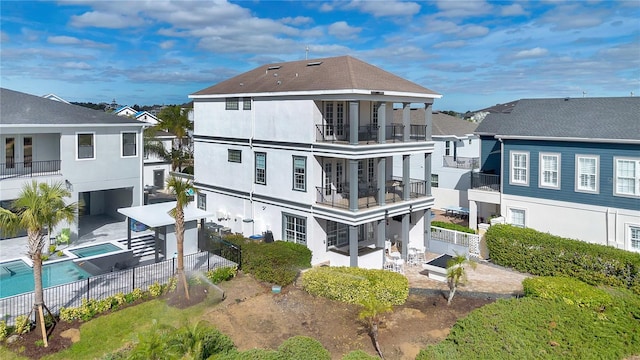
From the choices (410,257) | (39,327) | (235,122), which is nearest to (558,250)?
(410,257)

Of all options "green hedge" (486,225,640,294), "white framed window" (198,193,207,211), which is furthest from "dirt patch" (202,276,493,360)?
"white framed window" (198,193,207,211)

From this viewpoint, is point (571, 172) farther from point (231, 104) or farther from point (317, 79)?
point (231, 104)

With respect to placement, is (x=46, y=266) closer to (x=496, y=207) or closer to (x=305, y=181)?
(x=305, y=181)

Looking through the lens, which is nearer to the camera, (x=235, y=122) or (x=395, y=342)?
(x=395, y=342)

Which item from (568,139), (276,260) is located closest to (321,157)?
(276,260)

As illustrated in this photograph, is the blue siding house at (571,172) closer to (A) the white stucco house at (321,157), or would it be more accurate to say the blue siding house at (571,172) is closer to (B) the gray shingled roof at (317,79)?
(A) the white stucco house at (321,157)

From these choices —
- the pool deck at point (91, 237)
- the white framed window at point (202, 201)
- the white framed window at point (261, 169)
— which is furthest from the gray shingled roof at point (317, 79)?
the pool deck at point (91, 237)
